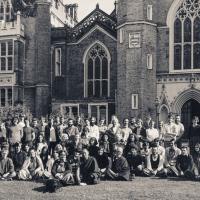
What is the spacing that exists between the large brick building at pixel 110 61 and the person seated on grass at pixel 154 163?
950 cm

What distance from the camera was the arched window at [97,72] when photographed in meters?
28.6

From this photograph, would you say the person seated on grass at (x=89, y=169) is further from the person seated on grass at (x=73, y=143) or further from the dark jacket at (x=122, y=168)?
the person seated on grass at (x=73, y=143)

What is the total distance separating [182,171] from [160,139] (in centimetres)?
149

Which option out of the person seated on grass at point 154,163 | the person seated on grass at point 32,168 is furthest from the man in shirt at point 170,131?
the person seated on grass at point 32,168

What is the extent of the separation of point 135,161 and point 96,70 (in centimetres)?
1429

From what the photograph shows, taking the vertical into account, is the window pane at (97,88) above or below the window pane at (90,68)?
below

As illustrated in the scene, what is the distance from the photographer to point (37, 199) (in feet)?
39.0

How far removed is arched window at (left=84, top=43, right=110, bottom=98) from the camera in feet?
93.9

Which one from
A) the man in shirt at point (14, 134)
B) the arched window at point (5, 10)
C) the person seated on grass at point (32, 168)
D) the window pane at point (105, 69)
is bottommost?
the person seated on grass at point (32, 168)

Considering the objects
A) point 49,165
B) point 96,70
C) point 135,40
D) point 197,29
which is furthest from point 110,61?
point 49,165

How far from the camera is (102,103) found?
1078 inches

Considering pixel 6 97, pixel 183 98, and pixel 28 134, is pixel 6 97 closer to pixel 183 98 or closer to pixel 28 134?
pixel 183 98

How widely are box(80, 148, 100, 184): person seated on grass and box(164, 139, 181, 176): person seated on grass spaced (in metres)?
2.31

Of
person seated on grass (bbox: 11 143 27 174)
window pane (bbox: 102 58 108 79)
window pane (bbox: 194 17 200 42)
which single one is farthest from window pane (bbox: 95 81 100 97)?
person seated on grass (bbox: 11 143 27 174)
